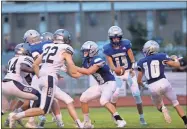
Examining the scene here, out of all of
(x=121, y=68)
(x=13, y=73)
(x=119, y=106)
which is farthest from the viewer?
(x=119, y=106)

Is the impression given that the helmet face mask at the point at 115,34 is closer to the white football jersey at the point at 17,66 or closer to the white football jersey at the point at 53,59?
the white football jersey at the point at 53,59

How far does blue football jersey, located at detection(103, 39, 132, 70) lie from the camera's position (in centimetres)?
1235

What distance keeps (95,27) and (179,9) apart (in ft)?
24.3

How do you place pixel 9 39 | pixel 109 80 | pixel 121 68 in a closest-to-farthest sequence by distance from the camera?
pixel 109 80 → pixel 121 68 → pixel 9 39

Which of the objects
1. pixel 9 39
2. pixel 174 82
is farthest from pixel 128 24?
pixel 174 82

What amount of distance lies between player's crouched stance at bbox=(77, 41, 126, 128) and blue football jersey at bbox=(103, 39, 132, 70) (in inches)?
47.1

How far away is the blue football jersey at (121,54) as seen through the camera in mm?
12352

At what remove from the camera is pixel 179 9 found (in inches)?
1825

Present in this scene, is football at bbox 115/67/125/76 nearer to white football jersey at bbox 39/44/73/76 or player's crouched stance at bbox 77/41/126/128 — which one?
player's crouched stance at bbox 77/41/126/128

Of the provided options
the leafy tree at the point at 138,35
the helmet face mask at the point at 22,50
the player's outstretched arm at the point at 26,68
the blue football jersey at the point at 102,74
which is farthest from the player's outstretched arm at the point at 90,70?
the leafy tree at the point at 138,35

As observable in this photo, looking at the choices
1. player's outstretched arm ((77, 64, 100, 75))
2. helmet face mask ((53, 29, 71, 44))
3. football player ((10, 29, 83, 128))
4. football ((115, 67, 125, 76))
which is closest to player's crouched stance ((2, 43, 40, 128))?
football player ((10, 29, 83, 128))

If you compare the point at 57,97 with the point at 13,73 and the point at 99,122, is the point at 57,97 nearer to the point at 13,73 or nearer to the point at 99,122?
the point at 13,73

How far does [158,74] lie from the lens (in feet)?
37.4

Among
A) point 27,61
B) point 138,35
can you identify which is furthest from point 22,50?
point 138,35
